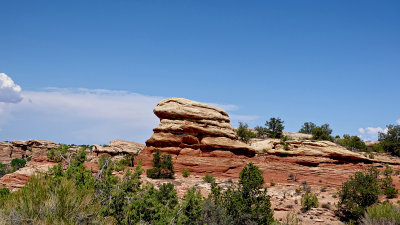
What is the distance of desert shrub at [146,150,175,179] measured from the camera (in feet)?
116

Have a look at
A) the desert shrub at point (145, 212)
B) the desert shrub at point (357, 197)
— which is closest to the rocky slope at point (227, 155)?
the desert shrub at point (357, 197)

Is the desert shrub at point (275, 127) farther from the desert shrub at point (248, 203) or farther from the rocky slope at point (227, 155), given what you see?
the desert shrub at point (248, 203)

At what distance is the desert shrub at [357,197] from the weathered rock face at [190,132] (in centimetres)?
1548

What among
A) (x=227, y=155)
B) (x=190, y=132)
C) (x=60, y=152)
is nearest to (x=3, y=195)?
(x=60, y=152)

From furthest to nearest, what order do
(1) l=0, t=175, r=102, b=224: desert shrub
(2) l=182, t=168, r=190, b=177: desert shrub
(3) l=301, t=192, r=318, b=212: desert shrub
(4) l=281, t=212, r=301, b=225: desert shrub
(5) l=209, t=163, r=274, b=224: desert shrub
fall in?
(2) l=182, t=168, r=190, b=177: desert shrub, (3) l=301, t=192, r=318, b=212: desert shrub, (4) l=281, t=212, r=301, b=225: desert shrub, (5) l=209, t=163, r=274, b=224: desert shrub, (1) l=0, t=175, r=102, b=224: desert shrub

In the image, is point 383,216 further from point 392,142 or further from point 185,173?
point 392,142

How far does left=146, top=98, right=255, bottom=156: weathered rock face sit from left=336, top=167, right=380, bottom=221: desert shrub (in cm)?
1548

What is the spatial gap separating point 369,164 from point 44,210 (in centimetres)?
3910

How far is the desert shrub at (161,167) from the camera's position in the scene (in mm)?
35219

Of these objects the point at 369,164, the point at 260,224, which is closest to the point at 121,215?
the point at 260,224

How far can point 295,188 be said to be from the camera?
34719mm

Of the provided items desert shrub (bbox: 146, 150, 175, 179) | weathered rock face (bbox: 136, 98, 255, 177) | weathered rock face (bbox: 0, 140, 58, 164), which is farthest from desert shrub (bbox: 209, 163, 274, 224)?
weathered rock face (bbox: 0, 140, 58, 164)

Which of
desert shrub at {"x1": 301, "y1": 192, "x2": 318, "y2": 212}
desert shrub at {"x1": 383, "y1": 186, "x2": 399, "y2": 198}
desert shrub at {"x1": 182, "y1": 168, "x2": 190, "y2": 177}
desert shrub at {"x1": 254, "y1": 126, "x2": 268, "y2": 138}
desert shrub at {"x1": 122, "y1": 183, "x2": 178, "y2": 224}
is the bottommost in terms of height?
desert shrub at {"x1": 301, "y1": 192, "x2": 318, "y2": 212}

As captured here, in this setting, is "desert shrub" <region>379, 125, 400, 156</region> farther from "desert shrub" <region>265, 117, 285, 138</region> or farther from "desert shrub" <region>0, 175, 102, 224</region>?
"desert shrub" <region>0, 175, 102, 224</region>
